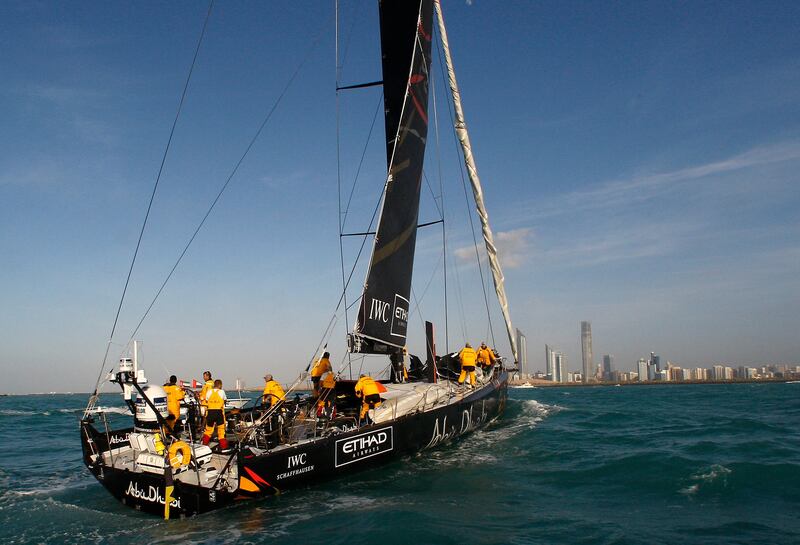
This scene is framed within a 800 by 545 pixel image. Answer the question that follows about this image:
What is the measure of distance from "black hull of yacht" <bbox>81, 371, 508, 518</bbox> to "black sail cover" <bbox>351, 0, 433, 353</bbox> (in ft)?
7.30

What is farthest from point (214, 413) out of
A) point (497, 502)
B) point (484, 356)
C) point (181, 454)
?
point (484, 356)

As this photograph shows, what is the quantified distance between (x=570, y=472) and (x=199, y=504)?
6.89m

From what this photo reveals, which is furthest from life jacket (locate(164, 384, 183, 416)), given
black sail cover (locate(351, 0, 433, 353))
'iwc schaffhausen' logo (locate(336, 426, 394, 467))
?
black sail cover (locate(351, 0, 433, 353))

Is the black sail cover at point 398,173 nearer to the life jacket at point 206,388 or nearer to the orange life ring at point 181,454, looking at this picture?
the life jacket at point 206,388

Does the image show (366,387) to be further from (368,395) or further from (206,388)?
(206,388)

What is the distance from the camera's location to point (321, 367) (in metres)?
13.1

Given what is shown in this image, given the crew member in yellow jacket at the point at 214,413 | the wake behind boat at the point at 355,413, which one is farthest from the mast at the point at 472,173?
the crew member in yellow jacket at the point at 214,413

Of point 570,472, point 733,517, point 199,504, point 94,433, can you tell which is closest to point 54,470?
point 94,433

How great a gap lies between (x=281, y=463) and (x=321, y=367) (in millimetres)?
4234

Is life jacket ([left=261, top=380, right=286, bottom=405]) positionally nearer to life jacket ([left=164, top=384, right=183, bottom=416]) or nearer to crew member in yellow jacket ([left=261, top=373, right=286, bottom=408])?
crew member in yellow jacket ([left=261, top=373, right=286, bottom=408])

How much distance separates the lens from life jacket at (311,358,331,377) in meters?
13.0

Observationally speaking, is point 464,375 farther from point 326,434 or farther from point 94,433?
point 94,433

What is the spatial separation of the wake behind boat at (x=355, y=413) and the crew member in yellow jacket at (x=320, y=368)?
1.39ft

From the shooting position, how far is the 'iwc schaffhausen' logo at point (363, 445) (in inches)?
388
